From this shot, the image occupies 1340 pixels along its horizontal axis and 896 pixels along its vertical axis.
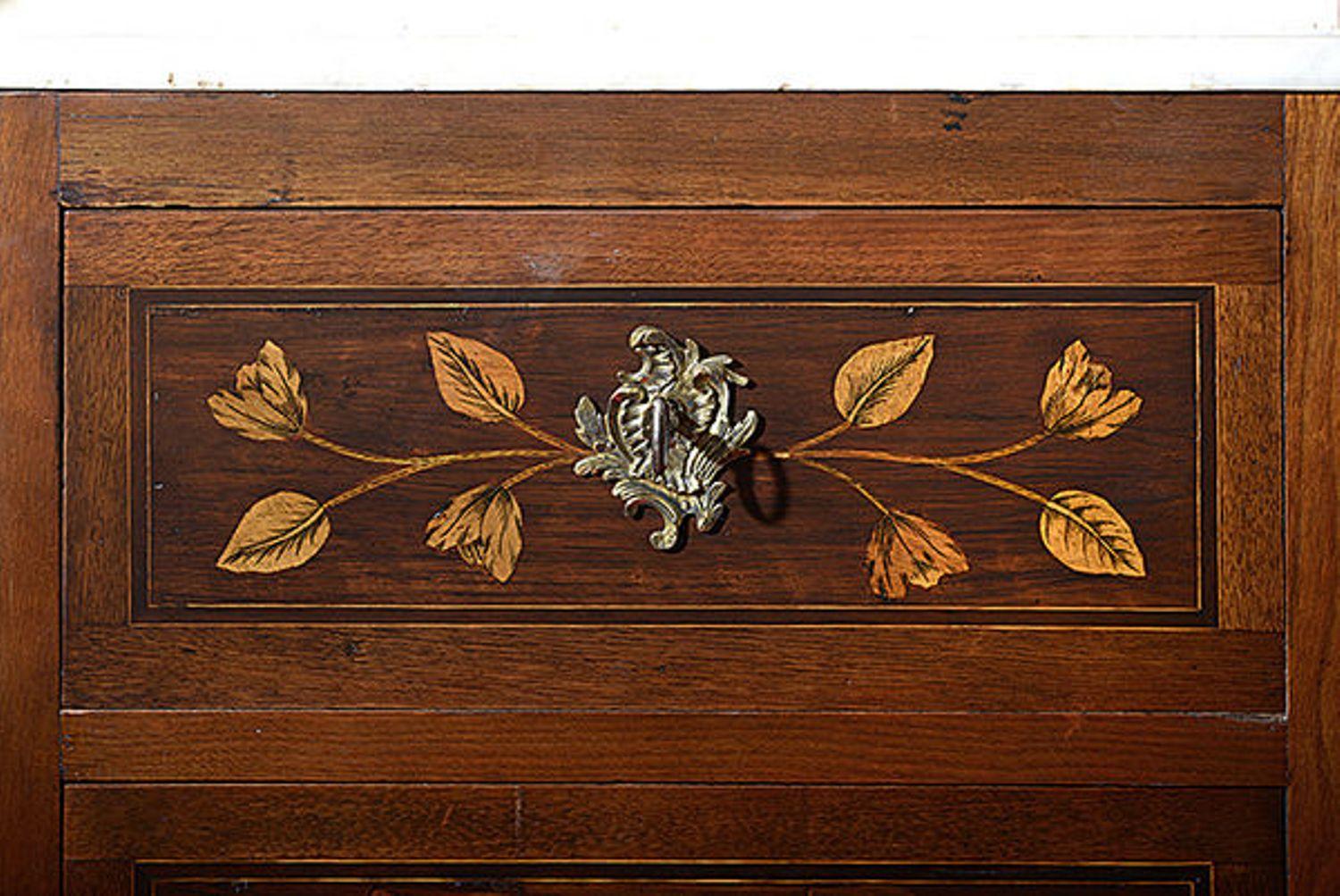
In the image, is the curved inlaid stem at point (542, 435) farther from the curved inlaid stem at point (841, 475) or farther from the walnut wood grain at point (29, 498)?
the walnut wood grain at point (29, 498)

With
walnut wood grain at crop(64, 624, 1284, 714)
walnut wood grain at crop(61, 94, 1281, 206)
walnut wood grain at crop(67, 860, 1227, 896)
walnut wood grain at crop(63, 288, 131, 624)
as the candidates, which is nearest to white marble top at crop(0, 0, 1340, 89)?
walnut wood grain at crop(61, 94, 1281, 206)

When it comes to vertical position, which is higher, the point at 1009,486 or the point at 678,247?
the point at 678,247

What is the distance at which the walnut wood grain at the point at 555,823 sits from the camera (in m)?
0.59

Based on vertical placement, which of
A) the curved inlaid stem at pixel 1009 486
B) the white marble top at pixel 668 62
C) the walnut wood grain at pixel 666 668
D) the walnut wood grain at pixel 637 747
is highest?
the white marble top at pixel 668 62

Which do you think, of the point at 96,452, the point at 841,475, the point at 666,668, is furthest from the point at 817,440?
the point at 96,452

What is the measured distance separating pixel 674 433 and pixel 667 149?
0.13 m

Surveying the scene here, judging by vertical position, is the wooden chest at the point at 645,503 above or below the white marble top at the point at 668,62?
below

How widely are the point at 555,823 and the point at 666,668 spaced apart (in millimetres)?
88

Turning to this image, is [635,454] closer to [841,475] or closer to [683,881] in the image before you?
[841,475]

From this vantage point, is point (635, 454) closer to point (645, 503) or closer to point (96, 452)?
point (645, 503)

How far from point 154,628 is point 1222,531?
495 millimetres

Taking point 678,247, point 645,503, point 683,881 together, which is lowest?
point 683,881

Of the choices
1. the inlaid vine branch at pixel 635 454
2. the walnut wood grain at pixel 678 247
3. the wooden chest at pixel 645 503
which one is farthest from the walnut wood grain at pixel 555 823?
the walnut wood grain at pixel 678 247

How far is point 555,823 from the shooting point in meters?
0.60
